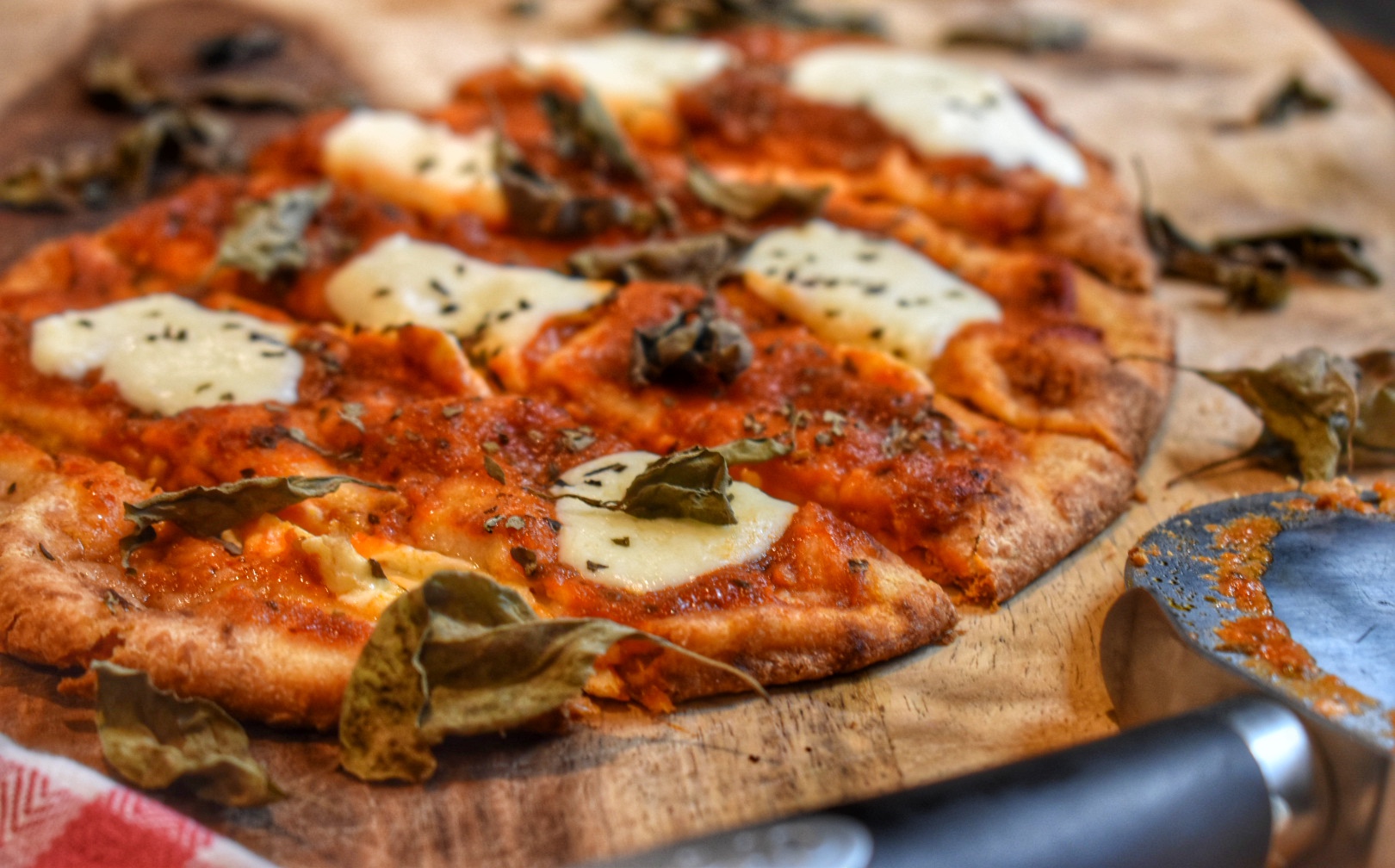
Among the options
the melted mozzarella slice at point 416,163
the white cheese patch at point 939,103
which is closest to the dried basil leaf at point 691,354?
the melted mozzarella slice at point 416,163

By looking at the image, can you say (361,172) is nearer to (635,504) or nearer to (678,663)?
(635,504)

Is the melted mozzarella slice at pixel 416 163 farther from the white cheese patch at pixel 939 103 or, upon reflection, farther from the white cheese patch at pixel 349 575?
the white cheese patch at pixel 349 575

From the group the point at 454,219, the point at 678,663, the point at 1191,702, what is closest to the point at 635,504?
the point at 678,663

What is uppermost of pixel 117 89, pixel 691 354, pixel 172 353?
pixel 691 354

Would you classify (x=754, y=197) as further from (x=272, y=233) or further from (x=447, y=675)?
(x=447, y=675)

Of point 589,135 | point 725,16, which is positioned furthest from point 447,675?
point 725,16
